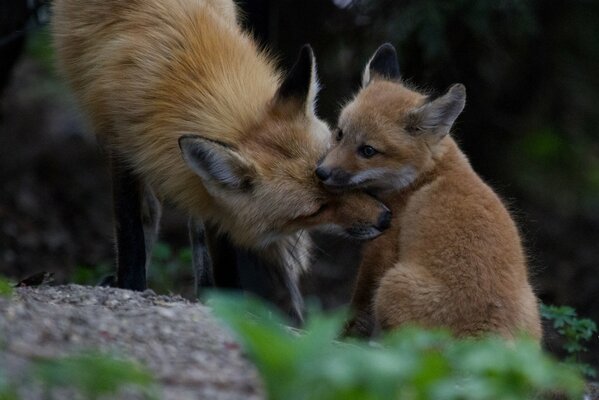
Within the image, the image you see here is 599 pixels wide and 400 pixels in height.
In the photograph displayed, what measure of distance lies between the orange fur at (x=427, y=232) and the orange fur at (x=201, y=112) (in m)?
0.22

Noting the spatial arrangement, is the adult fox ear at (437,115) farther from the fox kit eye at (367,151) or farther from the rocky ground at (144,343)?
the rocky ground at (144,343)

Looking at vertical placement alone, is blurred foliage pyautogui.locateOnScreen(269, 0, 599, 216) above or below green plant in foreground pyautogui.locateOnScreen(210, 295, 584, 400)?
below

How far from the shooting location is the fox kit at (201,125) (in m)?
6.10

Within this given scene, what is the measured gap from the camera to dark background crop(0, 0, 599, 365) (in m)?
9.20

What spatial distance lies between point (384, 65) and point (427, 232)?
5.46 feet

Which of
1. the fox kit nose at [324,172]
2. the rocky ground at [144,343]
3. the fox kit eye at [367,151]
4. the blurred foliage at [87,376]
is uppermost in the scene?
the blurred foliage at [87,376]

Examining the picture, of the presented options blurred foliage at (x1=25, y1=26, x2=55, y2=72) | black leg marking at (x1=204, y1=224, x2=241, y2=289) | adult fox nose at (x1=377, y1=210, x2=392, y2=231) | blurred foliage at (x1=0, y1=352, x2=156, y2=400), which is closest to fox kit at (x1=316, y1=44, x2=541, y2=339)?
adult fox nose at (x1=377, y1=210, x2=392, y2=231)

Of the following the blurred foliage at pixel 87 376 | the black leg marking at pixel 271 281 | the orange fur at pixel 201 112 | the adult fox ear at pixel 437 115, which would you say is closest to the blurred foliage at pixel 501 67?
the black leg marking at pixel 271 281

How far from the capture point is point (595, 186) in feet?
35.6

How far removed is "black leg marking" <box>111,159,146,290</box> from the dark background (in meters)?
1.10

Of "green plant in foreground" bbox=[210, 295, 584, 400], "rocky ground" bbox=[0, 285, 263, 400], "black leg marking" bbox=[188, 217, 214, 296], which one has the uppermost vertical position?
"green plant in foreground" bbox=[210, 295, 584, 400]

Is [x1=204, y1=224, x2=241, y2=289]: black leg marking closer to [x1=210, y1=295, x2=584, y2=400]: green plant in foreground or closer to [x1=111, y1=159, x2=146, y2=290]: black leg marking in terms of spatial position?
→ [x1=111, y1=159, x2=146, y2=290]: black leg marking

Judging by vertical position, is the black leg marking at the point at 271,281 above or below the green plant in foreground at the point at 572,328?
below

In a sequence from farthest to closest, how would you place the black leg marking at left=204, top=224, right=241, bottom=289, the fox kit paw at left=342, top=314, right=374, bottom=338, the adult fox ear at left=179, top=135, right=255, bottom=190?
1. the black leg marking at left=204, top=224, right=241, bottom=289
2. the fox kit paw at left=342, top=314, right=374, bottom=338
3. the adult fox ear at left=179, top=135, right=255, bottom=190
